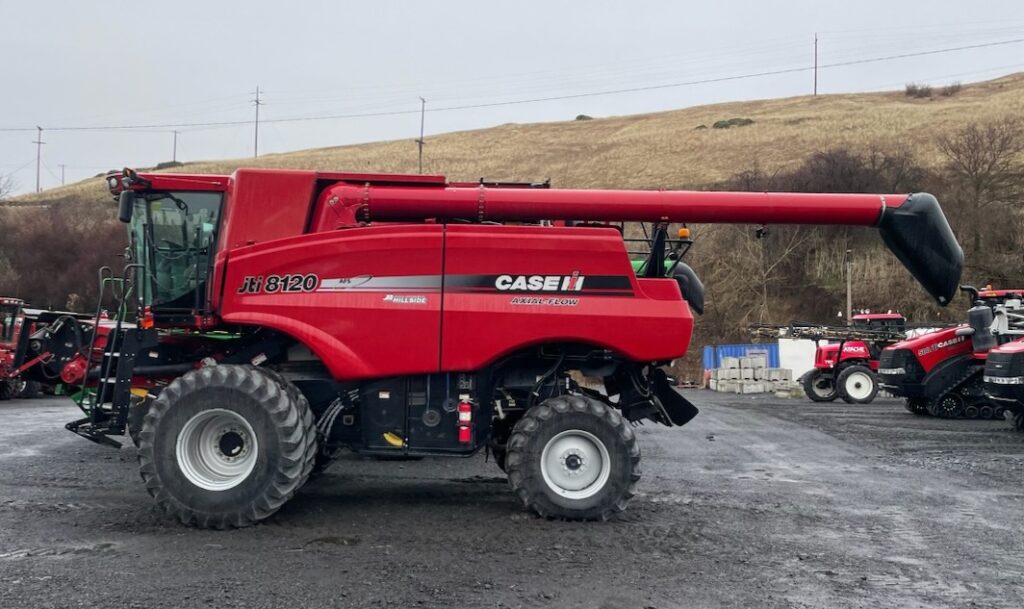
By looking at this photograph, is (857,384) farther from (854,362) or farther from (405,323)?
(405,323)

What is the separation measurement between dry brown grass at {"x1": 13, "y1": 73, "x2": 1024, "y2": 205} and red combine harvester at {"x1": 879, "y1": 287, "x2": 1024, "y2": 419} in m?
31.2

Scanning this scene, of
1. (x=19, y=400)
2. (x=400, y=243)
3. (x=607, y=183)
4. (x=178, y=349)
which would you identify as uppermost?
(x=607, y=183)

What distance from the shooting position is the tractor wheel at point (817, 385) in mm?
24422

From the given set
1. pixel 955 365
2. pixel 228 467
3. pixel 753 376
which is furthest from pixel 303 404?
pixel 753 376

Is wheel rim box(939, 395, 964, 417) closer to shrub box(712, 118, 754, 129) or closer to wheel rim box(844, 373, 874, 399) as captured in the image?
wheel rim box(844, 373, 874, 399)

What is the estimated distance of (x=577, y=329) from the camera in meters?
7.04

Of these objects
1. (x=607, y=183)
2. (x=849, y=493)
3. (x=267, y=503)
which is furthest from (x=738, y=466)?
(x=607, y=183)

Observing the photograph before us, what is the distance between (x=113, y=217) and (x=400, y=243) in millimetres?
49902

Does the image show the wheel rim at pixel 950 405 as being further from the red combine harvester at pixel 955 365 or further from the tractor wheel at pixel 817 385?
the tractor wheel at pixel 817 385

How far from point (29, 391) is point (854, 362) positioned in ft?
72.0

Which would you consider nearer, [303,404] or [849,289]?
[303,404]

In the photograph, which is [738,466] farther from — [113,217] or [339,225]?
[113,217]

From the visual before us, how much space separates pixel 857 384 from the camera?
2355cm

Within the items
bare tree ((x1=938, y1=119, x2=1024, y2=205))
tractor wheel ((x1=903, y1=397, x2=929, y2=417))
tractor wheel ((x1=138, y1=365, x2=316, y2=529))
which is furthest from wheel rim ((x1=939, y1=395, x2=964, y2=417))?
bare tree ((x1=938, y1=119, x2=1024, y2=205))
